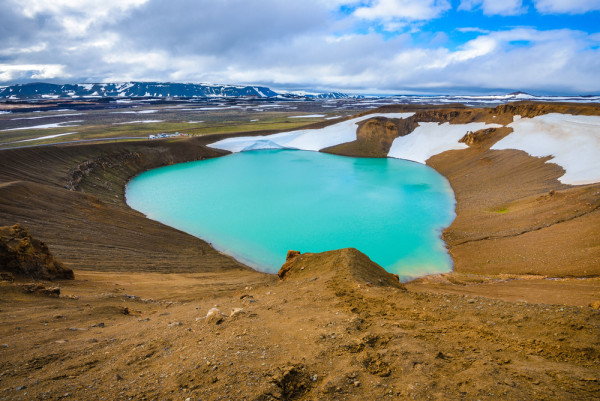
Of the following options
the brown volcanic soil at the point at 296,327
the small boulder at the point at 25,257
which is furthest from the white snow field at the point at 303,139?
the small boulder at the point at 25,257

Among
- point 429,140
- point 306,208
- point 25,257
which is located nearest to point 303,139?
point 429,140

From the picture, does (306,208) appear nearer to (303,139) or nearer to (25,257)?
(25,257)

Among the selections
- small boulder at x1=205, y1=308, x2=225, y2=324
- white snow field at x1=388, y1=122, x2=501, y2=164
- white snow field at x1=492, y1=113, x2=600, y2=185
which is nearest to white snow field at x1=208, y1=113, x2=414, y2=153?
white snow field at x1=388, y1=122, x2=501, y2=164

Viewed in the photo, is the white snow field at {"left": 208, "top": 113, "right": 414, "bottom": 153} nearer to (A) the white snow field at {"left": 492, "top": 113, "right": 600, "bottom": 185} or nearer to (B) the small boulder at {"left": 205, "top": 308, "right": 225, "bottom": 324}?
(A) the white snow field at {"left": 492, "top": 113, "right": 600, "bottom": 185}

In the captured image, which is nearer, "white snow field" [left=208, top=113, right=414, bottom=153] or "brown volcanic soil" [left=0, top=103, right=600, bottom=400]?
"brown volcanic soil" [left=0, top=103, right=600, bottom=400]

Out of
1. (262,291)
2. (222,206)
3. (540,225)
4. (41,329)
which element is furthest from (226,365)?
(222,206)
